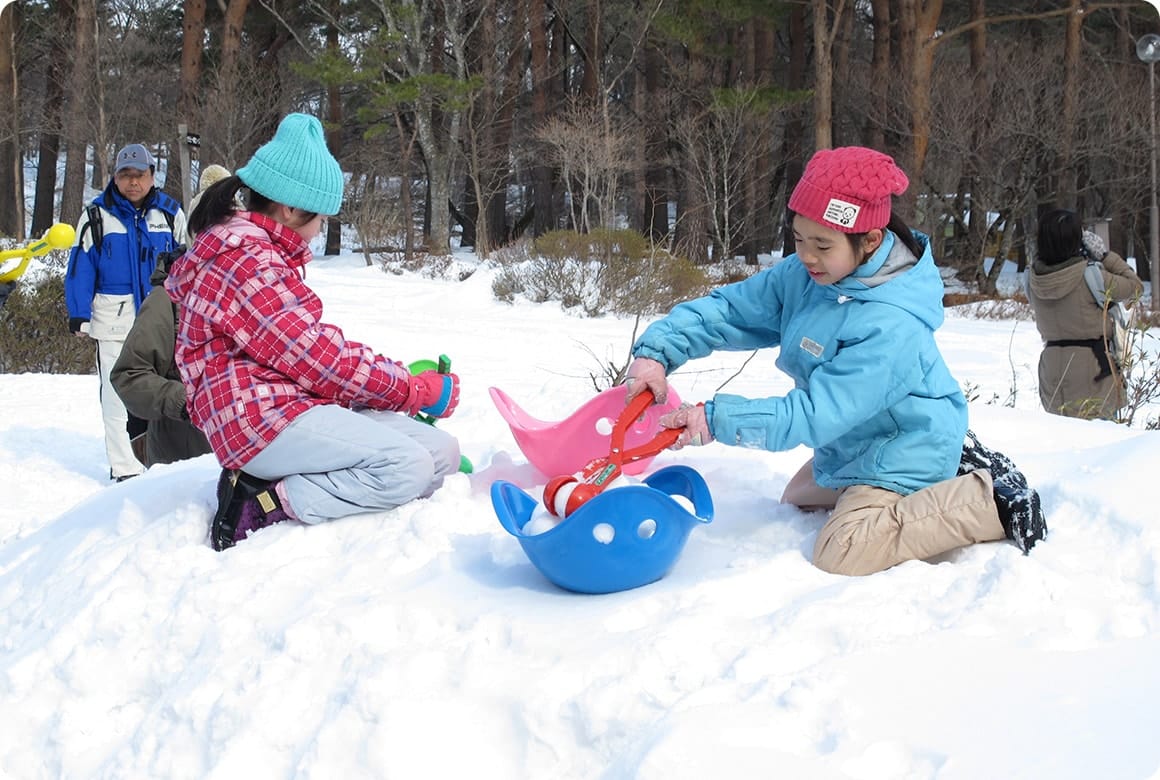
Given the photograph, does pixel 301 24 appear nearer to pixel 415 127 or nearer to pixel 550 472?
pixel 415 127

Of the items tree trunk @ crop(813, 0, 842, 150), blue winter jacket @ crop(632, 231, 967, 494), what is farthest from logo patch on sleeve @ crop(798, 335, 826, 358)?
tree trunk @ crop(813, 0, 842, 150)

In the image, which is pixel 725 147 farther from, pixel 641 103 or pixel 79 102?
pixel 79 102

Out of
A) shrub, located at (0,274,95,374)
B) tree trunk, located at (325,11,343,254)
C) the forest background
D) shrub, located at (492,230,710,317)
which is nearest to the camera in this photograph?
→ shrub, located at (0,274,95,374)

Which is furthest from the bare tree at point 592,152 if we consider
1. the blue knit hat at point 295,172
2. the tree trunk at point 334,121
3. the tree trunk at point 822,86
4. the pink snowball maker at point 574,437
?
the blue knit hat at point 295,172

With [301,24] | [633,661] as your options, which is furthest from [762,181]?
[633,661]

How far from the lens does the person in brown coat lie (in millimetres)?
5945

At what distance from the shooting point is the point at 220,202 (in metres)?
3.22

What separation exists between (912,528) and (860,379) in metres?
0.39

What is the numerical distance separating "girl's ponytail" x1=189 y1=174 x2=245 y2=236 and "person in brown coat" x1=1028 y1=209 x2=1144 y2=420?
458 cm

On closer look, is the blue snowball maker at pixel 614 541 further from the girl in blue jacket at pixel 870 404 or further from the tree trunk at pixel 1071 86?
the tree trunk at pixel 1071 86

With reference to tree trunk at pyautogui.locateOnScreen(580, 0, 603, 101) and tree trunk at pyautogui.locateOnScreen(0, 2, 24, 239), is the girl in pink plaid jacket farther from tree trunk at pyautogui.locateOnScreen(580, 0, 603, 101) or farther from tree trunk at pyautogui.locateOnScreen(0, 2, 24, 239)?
tree trunk at pyautogui.locateOnScreen(580, 0, 603, 101)

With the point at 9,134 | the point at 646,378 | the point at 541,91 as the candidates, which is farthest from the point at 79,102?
the point at 646,378

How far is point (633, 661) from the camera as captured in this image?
7.23ft

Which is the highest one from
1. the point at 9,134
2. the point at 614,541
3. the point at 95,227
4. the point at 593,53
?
the point at 593,53
